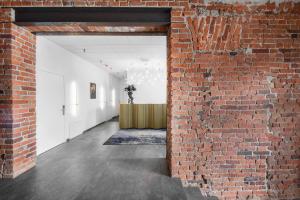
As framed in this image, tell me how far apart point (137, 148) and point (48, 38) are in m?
3.47

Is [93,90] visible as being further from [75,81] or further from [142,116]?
[142,116]

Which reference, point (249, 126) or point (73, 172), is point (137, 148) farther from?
point (249, 126)

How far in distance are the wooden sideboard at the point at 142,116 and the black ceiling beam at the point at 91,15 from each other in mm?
4684

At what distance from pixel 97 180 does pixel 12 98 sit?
5.79ft

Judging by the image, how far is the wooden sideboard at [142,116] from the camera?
7.20 metres

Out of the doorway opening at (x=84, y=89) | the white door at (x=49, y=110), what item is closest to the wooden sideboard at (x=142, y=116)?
the doorway opening at (x=84, y=89)

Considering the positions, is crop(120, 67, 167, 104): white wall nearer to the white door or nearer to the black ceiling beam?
the white door

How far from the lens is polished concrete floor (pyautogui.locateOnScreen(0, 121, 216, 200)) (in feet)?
7.34

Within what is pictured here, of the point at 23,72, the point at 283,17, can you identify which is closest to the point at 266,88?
the point at 283,17

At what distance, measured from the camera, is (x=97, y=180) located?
2.59 meters

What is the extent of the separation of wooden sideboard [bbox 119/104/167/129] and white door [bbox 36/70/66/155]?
2556 mm

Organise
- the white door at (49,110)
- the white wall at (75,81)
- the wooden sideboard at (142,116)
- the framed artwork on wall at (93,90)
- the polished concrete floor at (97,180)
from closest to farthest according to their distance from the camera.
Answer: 1. the polished concrete floor at (97,180)
2. the white door at (49,110)
3. the white wall at (75,81)
4. the wooden sideboard at (142,116)
5. the framed artwork on wall at (93,90)

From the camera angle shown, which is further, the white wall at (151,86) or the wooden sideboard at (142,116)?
the white wall at (151,86)

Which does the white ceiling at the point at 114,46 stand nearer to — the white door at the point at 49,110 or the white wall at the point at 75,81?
the white wall at the point at 75,81
